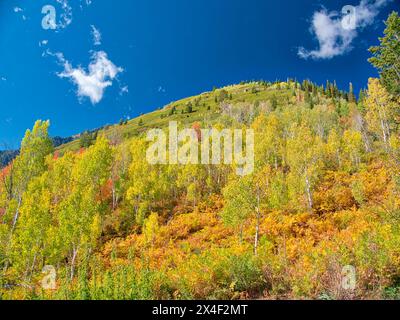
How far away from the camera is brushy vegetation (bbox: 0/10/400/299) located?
26.7ft

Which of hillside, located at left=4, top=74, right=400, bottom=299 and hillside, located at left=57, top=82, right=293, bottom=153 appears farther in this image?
hillside, located at left=57, top=82, right=293, bottom=153

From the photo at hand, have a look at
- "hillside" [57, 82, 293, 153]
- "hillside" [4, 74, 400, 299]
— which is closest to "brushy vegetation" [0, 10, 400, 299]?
"hillside" [4, 74, 400, 299]

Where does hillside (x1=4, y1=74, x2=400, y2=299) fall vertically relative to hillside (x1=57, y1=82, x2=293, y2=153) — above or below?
below

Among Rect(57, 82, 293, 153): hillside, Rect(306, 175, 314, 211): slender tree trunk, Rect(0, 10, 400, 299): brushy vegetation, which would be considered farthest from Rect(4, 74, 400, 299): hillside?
Rect(57, 82, 293, 153): hillside

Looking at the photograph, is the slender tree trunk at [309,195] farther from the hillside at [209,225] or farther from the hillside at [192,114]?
the hillside at [192,114]

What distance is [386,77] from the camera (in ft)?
74.8

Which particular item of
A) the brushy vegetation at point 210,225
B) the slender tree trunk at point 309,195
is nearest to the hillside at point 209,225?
the brushy vegetation at point 210,225

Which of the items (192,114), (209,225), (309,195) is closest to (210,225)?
(209,225)


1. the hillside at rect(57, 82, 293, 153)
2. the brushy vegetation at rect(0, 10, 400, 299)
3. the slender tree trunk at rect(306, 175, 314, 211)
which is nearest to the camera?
the brushy vegetation at rect(0, 10, 400, 299)

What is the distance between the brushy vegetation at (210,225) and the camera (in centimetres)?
814

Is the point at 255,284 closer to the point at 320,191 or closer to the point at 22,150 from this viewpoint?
the point at 320,191

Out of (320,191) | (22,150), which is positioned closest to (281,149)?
(320,191)

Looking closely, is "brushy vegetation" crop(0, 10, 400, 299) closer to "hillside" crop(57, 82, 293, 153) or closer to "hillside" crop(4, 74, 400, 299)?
"hillside" crop(4, 74, 400, 299)

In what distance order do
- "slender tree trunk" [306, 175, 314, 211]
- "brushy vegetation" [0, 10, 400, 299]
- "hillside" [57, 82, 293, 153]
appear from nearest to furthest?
"brushy vegetation" [0, 10, 400, 299] → "slender tree trunk" [306, 175, 314, 211] → "hillside" [57, 82, 293, 153]
